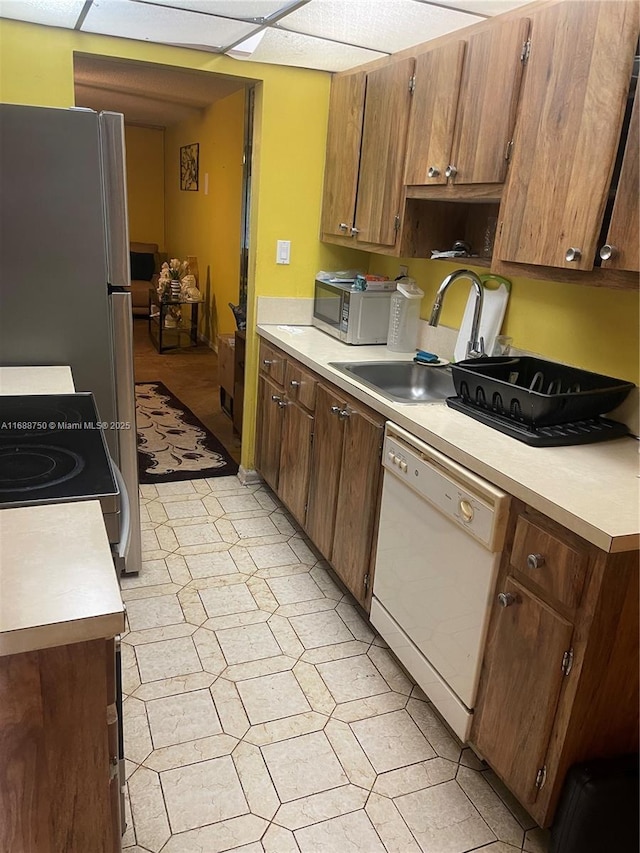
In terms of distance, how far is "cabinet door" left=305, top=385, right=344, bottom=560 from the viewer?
2.44 m

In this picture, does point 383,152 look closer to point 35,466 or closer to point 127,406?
point 127,406

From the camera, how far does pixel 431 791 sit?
1707mm

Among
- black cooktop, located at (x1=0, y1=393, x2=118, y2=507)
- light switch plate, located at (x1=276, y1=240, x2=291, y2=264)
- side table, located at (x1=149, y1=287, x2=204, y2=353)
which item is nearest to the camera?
black cooktop, located at (x1=0, y1=393, x2=118, y2=507)

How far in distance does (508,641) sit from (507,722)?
0.68 ft

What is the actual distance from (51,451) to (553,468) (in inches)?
47.5

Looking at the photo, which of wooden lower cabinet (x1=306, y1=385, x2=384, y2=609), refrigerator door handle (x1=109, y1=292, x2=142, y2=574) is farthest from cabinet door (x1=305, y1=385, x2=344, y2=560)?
refrigerator door handle (x1=109, y1=292, x2=142, y2=574)

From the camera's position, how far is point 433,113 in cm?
227

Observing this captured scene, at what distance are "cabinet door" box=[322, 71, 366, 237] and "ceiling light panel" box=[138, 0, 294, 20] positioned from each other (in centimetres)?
70

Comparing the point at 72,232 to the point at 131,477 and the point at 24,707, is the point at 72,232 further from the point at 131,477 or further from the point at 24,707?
the point at 24,707

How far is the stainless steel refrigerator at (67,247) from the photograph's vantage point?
79.3 inches

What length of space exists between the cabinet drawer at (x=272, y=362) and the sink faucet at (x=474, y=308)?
0.91 m

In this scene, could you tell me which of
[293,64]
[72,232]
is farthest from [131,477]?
[293,64]

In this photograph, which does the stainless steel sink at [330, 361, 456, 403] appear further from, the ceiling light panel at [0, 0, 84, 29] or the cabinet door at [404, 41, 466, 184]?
the ceiling light panel at [0, 0, 84, 29]

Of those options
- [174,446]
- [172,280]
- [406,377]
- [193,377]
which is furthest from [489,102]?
[172,280]
